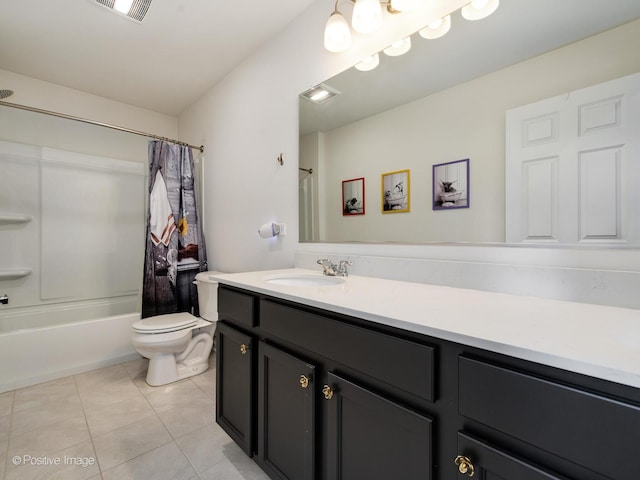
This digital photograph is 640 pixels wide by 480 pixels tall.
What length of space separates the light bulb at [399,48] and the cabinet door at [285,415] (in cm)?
140

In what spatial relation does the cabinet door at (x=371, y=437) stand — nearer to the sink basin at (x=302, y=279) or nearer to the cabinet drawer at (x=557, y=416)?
the cabinet drawer at (x=557, y=416)

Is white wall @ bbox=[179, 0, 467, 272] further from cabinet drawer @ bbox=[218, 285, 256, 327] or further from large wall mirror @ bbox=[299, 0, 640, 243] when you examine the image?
cabinet drawer @ bbox=[218, 285, 256, 327]

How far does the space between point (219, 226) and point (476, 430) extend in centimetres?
246

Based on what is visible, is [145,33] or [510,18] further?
[145,33]

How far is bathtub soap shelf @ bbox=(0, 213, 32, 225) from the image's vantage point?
2.33 metres

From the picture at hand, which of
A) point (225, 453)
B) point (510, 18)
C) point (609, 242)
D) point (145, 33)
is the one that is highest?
point (145, 33)

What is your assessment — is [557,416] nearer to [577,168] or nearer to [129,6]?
[577,168]

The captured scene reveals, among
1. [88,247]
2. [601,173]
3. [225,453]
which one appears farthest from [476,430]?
[88,247]

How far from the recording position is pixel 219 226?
2.66m

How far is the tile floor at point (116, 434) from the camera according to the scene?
129cm

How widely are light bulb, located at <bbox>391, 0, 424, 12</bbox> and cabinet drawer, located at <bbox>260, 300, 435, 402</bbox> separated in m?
1.32

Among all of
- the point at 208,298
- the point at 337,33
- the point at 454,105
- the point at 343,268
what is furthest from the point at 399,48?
the point at 208,298

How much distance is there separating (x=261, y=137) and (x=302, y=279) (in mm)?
1171

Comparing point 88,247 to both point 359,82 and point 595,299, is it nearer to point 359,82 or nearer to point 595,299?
point 359,82
